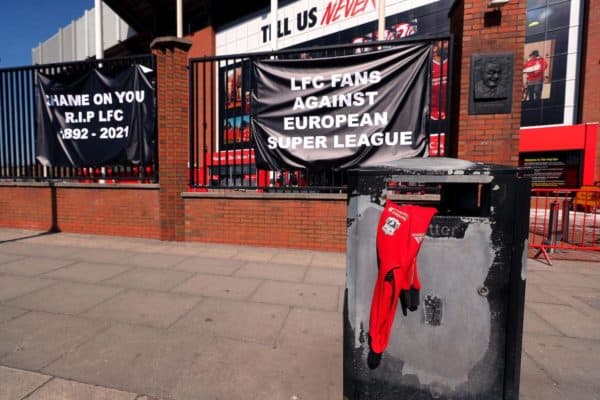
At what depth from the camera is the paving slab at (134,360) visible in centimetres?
231

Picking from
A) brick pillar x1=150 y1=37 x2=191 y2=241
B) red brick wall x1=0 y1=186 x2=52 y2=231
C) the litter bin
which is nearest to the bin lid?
the litter bin

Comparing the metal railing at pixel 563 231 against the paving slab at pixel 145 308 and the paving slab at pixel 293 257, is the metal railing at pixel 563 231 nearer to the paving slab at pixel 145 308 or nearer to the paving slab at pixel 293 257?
the paving slab at pixel 293 257

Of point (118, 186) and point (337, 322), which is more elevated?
point (118, 186)

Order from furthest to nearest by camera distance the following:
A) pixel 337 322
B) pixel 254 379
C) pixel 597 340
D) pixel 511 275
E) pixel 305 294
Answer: pixel 305 294 < pixel 337 322 < pixel 597 340 < pixel 254 379 < pixel 511 275

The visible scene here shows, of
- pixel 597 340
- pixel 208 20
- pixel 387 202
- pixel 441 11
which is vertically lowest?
pixel 597 340

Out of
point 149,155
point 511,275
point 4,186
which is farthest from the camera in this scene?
point 4,186

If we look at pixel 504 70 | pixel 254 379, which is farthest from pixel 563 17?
pixel 254 379

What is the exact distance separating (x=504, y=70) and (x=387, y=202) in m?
4.61

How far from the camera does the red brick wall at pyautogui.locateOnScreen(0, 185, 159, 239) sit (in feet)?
22.3

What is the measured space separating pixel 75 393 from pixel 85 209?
6.09 m

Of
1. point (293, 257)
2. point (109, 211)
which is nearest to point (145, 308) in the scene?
point (293, 257)

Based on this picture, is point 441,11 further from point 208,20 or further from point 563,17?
point 208,20

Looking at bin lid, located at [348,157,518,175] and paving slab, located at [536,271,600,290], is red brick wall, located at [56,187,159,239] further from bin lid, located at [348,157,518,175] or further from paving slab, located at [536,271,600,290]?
paving slab, located at [536,271,600,290]

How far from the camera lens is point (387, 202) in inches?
71.5
